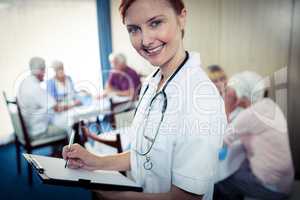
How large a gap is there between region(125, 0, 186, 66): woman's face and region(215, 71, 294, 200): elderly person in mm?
264

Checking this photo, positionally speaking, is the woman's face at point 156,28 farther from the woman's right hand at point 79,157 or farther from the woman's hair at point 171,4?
the woman's right hand at point 79,157

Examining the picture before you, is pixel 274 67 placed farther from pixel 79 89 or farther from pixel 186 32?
pixel 79 89

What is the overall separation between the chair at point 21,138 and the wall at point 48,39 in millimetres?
20

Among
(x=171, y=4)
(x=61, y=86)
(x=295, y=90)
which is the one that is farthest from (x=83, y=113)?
(x=295, y=90)

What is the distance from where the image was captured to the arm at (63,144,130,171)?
91cm

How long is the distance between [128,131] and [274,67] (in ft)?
1.65

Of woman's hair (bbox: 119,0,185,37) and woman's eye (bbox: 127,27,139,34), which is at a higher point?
woman's hair (bbox: 119,0,185,37)

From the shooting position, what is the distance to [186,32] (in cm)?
88

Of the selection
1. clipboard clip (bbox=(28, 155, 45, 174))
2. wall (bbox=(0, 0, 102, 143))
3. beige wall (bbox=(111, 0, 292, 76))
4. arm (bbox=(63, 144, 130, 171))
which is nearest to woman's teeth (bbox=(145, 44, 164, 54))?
beige wall (bbox=(111, 0, 292, 76))

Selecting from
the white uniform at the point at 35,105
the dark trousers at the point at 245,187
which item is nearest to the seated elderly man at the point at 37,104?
the white uniform at the point at 35,105

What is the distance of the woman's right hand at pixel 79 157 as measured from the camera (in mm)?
907

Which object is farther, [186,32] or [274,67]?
[274,67]

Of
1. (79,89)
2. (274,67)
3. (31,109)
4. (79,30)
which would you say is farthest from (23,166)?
(274,67)

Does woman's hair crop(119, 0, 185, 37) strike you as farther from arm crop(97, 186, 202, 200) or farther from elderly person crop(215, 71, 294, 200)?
arm crop(97, 186, 202, 200)
